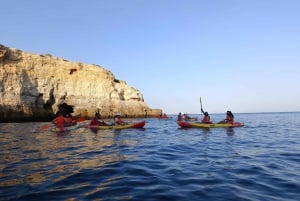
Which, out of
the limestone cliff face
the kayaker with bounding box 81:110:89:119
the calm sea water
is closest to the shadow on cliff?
the limestone cliff face

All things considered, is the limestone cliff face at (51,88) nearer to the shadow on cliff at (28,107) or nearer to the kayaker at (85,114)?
the shadow on cliff at (28,107)

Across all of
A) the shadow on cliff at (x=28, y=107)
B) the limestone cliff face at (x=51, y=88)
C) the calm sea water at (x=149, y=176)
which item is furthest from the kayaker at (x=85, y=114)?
the calm sea water at (x=149, y=176)

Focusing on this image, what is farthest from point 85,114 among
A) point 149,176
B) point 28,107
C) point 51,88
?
point 149,176

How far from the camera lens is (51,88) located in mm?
49750

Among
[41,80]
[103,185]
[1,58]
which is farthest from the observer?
[41,80]

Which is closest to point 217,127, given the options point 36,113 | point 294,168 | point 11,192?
point 294,168

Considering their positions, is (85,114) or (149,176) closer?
(149,176)

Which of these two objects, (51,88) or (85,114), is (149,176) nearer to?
(85,114)

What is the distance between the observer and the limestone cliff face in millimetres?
42375

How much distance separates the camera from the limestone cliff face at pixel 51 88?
139 feet

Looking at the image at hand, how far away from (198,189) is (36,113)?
42.6 meters

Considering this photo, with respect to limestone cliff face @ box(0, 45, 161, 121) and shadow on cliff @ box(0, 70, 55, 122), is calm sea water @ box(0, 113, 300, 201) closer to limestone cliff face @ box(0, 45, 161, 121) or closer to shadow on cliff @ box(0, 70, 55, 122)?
shadow on cliff @ box(0, 70, 55, 122)

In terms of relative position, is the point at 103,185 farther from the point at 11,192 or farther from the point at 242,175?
the point at 242,175

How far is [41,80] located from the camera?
48906 millimetres
